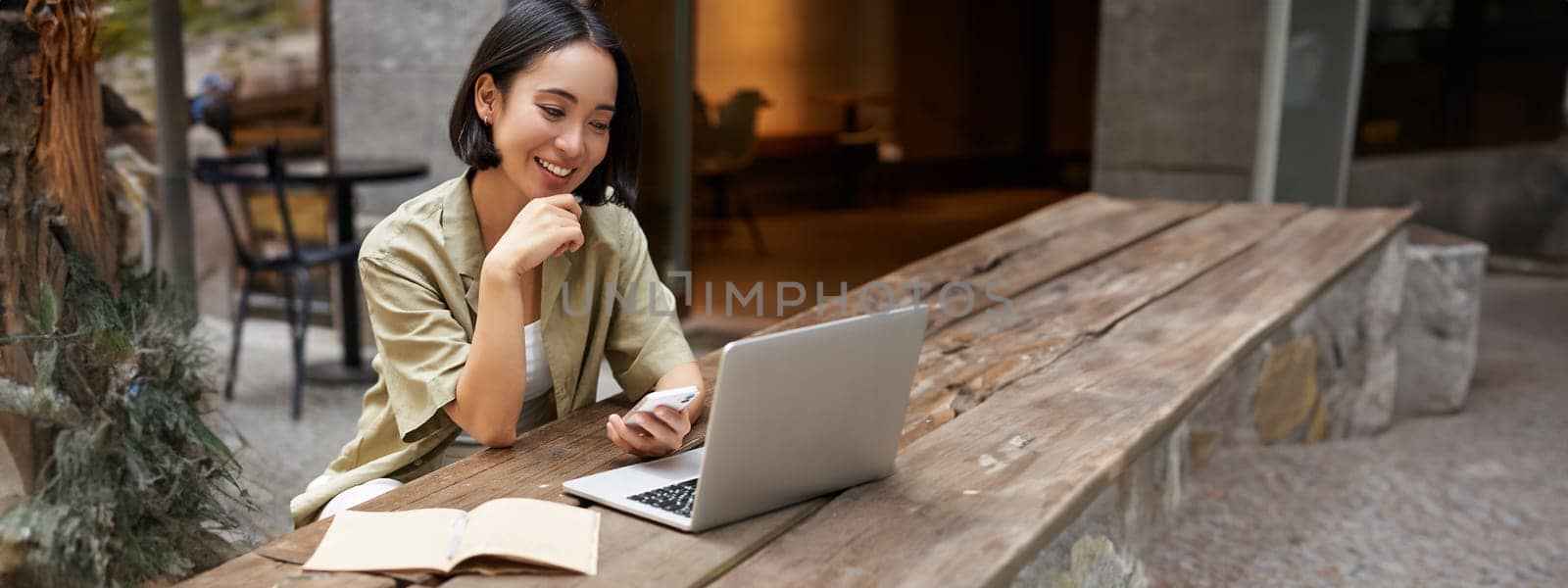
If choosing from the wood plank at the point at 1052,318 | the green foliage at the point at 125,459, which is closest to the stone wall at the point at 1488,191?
the wood plank at the point at 1052,318

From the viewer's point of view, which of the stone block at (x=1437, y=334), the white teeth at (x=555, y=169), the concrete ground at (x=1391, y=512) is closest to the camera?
the white teeth at (x=555, y=169)

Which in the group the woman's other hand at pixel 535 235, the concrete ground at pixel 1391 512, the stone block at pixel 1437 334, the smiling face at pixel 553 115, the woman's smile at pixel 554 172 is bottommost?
the concrete ground at pixel 1391 512

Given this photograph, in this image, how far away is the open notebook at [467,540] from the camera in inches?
51.9

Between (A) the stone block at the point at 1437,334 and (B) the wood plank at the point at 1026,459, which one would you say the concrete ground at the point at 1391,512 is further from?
(B) the wood plank at the point at 1026,459

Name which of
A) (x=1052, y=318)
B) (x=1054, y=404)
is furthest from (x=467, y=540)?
(x=1052, y=318)

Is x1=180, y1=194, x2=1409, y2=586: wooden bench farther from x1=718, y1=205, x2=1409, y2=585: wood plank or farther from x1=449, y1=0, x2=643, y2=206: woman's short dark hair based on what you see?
x1=449, y1=0, x2=643, y2=206: woman's short dark hair

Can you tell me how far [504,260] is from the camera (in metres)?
1.63

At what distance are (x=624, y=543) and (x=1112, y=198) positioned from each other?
3.46 metres

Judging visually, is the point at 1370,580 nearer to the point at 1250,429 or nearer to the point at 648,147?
the point at 1250,429

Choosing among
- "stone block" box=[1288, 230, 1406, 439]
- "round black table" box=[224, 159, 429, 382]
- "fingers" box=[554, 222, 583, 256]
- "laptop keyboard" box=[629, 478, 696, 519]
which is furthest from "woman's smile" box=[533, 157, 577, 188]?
"round black table" box=[224, 159, 429, 382]

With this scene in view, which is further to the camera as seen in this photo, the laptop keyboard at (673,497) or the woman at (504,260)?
the woman at (504,260)

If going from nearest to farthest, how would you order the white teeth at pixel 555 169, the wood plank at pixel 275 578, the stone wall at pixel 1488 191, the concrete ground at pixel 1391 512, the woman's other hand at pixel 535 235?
1. the wood plank at pixel 275 578
2. the woman's other hand at pixel 535 235
3. the white teeth at pixel 555 169
4. the concrete ground at pixel 1391 512
5. the stone wall at pixel 1488 191

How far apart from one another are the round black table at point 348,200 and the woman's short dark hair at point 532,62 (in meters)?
2.93

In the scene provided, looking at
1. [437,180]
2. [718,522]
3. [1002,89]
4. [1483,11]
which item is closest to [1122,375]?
[718,522]
